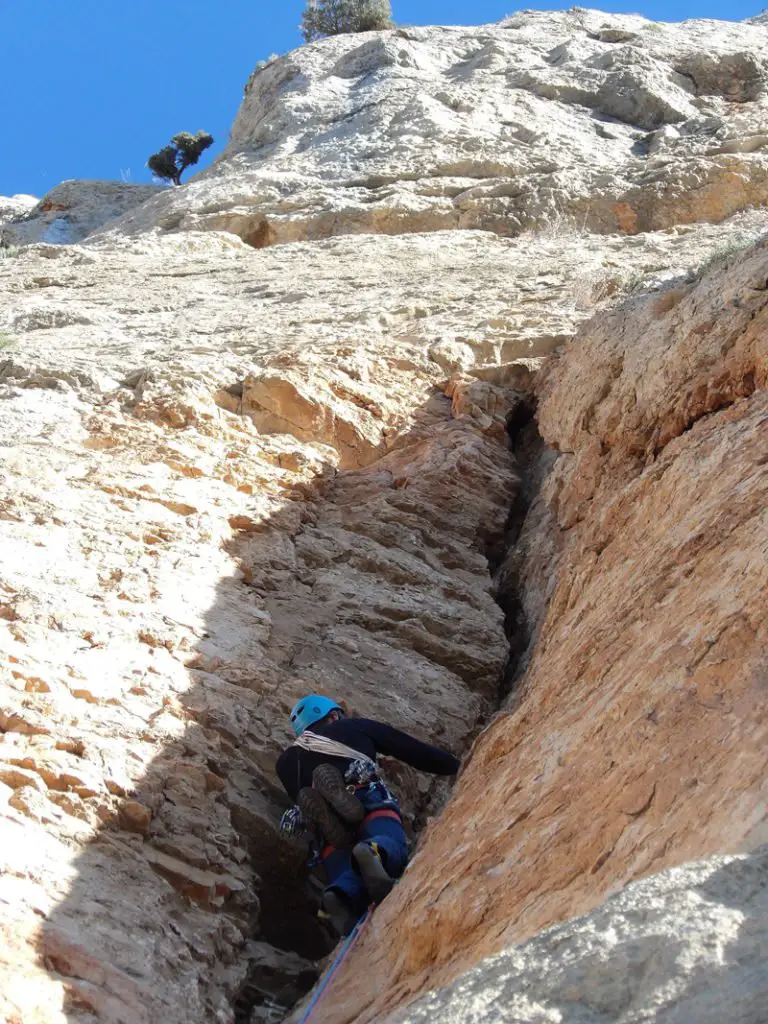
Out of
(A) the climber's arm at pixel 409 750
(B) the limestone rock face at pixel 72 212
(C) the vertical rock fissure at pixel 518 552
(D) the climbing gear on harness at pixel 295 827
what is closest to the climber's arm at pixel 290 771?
(D) the climbing gear on harness at pixel 295 827

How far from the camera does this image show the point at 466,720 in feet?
20.2

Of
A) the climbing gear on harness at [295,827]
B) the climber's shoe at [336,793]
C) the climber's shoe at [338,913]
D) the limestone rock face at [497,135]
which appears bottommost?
the climber's shoe at [338,913]

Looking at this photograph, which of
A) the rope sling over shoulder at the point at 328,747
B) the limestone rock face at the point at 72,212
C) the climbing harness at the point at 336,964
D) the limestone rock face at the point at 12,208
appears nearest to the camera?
the climbing harness at the point at 336,964

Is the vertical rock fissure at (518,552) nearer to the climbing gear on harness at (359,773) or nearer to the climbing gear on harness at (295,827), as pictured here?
the climbing gear on harness at (359,773)

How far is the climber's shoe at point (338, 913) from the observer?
4.48 meters

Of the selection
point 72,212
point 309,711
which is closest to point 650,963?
point 309,711

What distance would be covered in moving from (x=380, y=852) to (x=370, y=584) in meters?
2.42

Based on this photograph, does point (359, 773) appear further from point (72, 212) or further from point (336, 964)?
point (72, 212)

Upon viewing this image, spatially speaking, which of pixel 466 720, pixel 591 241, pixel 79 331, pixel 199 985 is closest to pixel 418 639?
pixel 466 720

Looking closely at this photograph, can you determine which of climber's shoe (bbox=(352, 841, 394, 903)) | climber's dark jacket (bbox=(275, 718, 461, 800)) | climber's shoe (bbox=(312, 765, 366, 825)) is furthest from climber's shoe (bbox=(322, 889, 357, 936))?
climber's dark jacket (bbox=(275, 718, 461, 800))

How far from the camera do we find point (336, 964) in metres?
4.18

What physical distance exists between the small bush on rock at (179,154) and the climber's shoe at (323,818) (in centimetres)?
2726

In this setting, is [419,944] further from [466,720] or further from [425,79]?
[425,79]

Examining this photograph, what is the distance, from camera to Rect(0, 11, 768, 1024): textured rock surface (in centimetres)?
368
